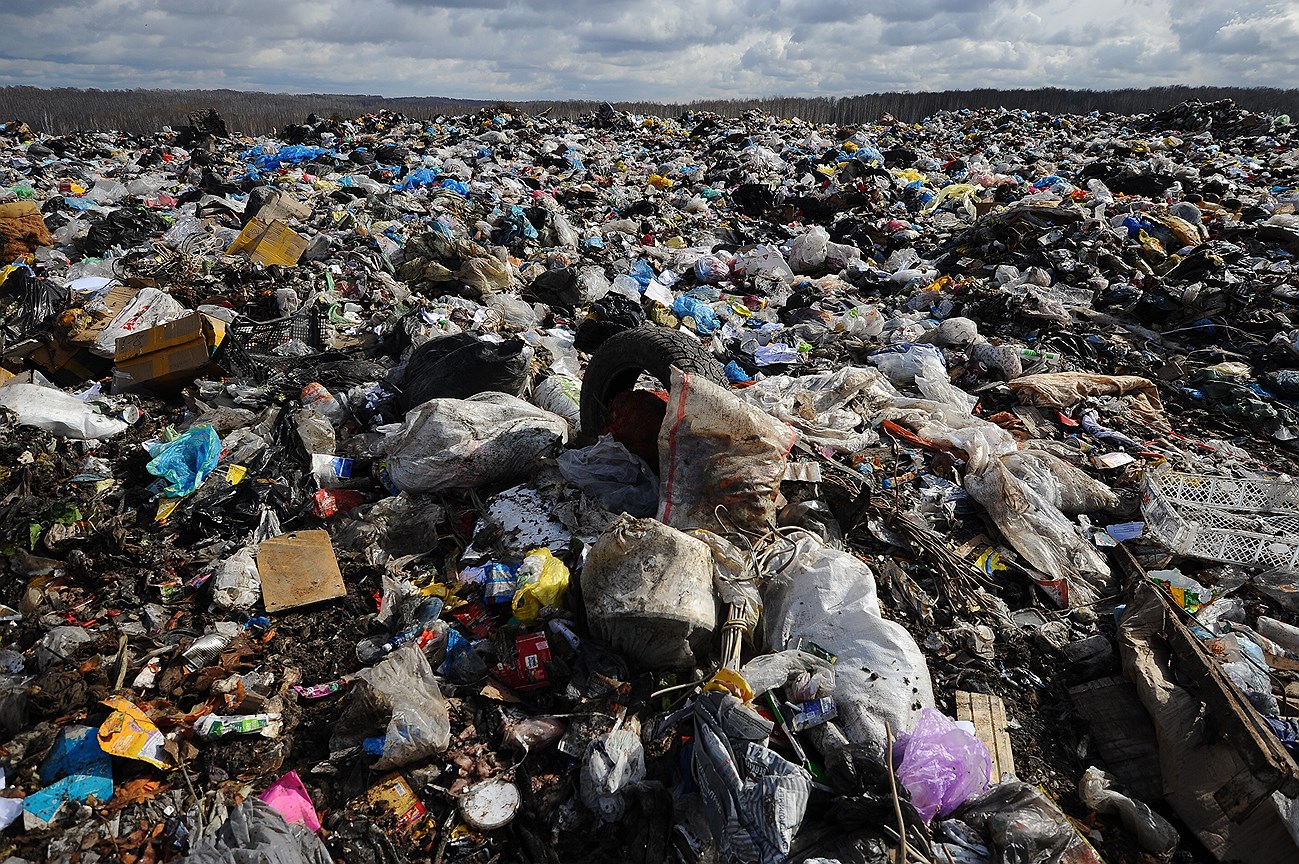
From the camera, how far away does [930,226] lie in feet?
28.2

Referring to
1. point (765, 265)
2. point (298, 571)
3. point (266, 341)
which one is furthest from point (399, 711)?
point (765, 265)

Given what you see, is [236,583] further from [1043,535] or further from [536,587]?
[1043,535]

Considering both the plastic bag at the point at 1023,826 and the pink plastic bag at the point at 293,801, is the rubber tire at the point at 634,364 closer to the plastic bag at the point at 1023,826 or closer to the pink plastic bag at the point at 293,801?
the plastic bag at the point at 1023,826

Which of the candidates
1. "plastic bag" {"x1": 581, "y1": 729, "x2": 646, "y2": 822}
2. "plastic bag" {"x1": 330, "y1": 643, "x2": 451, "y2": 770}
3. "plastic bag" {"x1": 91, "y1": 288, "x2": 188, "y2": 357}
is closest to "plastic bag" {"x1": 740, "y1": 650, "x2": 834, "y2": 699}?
"plastic bag" {"x1": 581, "y1": 729, "x2": 646, "y2": 822}

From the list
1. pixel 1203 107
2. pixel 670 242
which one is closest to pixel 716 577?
pixel 670 242

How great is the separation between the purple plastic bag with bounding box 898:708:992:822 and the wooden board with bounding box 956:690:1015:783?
Result: 0.18 meters

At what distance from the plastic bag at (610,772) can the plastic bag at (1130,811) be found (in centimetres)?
135

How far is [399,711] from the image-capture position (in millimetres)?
1957

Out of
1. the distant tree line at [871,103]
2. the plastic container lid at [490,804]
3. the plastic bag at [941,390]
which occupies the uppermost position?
the distant tree line at [871,103]

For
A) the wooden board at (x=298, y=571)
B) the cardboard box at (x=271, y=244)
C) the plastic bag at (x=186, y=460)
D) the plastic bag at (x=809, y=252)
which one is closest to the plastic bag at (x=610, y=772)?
the wooden board at (x=298, y=571)

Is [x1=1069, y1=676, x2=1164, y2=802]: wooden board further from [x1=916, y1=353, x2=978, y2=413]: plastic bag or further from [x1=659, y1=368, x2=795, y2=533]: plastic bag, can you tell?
[x1=916, y1=353, x2=978, y2=413]: plastic bag

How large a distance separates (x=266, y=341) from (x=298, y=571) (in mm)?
2318

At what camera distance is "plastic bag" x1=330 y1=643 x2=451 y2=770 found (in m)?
1.91

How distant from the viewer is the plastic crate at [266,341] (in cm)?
397
